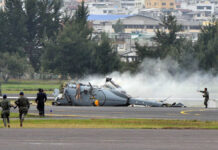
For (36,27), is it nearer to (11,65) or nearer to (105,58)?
(11,65)

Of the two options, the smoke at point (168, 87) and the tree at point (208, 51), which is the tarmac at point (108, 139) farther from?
the tree at point (208, 51)

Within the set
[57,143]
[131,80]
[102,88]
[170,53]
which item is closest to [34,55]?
[170,53]

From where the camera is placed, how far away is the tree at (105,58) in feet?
379

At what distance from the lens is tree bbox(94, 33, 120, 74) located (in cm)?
11562

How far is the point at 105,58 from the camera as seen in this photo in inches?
4609

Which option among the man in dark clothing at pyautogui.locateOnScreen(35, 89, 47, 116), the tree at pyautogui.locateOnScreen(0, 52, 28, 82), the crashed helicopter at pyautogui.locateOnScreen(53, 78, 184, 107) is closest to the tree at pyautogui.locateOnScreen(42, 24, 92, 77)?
the tree at pyautogui.locateOnScreen(0, 52, 28, 82)

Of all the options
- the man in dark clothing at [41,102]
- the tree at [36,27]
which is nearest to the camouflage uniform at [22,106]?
the man in dark clothing at [41,102]

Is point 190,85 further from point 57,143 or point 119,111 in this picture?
point 57,143

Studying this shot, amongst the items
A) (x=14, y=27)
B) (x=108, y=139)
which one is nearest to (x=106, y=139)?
(x=108, y=139)

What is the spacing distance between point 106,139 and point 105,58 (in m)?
89.1

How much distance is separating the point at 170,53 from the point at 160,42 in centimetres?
1515

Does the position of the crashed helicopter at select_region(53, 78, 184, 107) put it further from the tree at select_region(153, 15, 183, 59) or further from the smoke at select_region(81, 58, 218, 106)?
the tree at select_region(153, 15, 183, 59)

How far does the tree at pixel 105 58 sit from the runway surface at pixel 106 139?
273 ft

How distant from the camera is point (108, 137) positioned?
2889cm
